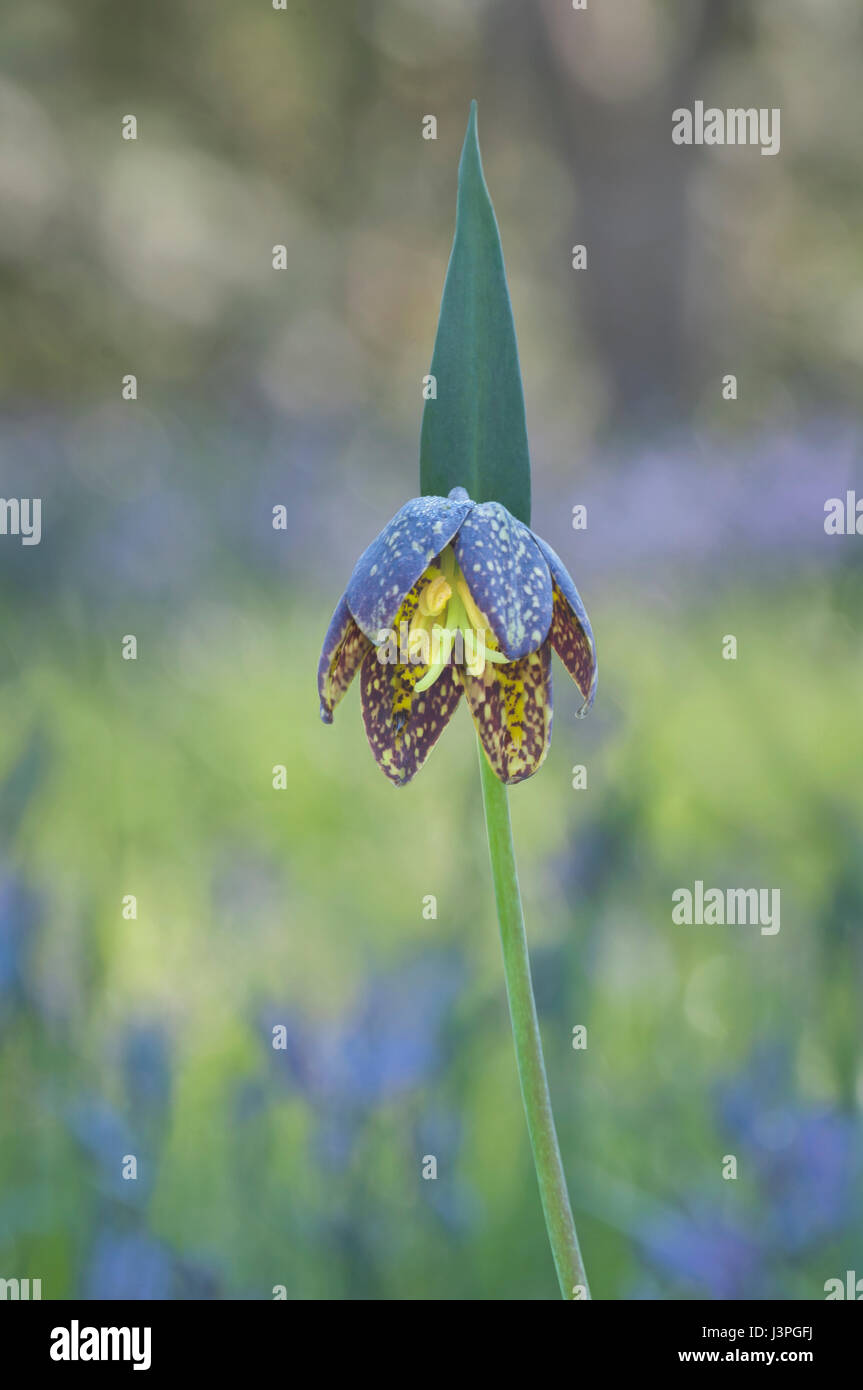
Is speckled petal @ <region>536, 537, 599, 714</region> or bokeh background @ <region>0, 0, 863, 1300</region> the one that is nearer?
speckled petal @ <region>536, 537, 599, 714</region>

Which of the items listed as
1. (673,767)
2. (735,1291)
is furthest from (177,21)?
(735,1291)

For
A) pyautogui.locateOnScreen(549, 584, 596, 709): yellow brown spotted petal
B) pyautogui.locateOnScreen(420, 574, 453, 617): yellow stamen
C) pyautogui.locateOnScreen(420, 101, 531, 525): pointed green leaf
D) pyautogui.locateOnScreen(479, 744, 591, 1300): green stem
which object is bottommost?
pyautogui.locateOnScreen(479, 744, 591, 1300): green stem

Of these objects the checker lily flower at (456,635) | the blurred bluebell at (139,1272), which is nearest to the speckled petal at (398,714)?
the checker lily flower at (456,635)

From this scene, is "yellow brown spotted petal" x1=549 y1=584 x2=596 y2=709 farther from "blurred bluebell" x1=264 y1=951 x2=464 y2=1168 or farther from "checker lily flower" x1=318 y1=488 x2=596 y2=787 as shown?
"blurred bluebell" x1=264 y1=951 x2=464 y2=1168

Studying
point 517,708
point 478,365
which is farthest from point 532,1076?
point 478,365

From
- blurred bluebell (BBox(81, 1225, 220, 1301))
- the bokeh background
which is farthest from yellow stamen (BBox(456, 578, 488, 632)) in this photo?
blurred bluebell (BBox(81, 1225, 220, 1301))
